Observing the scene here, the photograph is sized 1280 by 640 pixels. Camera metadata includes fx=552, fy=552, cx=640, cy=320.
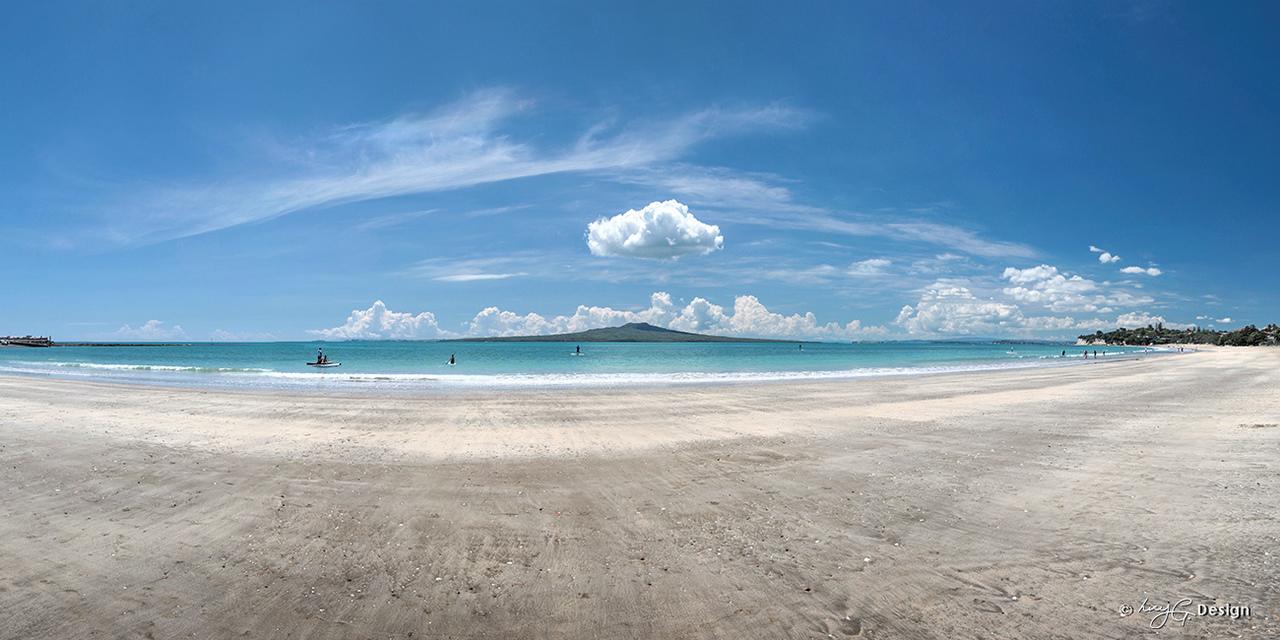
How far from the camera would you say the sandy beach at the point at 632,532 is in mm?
4566

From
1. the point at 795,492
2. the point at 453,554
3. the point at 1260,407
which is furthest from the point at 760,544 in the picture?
the point at 1260,407

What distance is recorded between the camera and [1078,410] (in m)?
18.2

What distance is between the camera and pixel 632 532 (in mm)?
6508

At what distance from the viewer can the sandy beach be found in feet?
15.0
